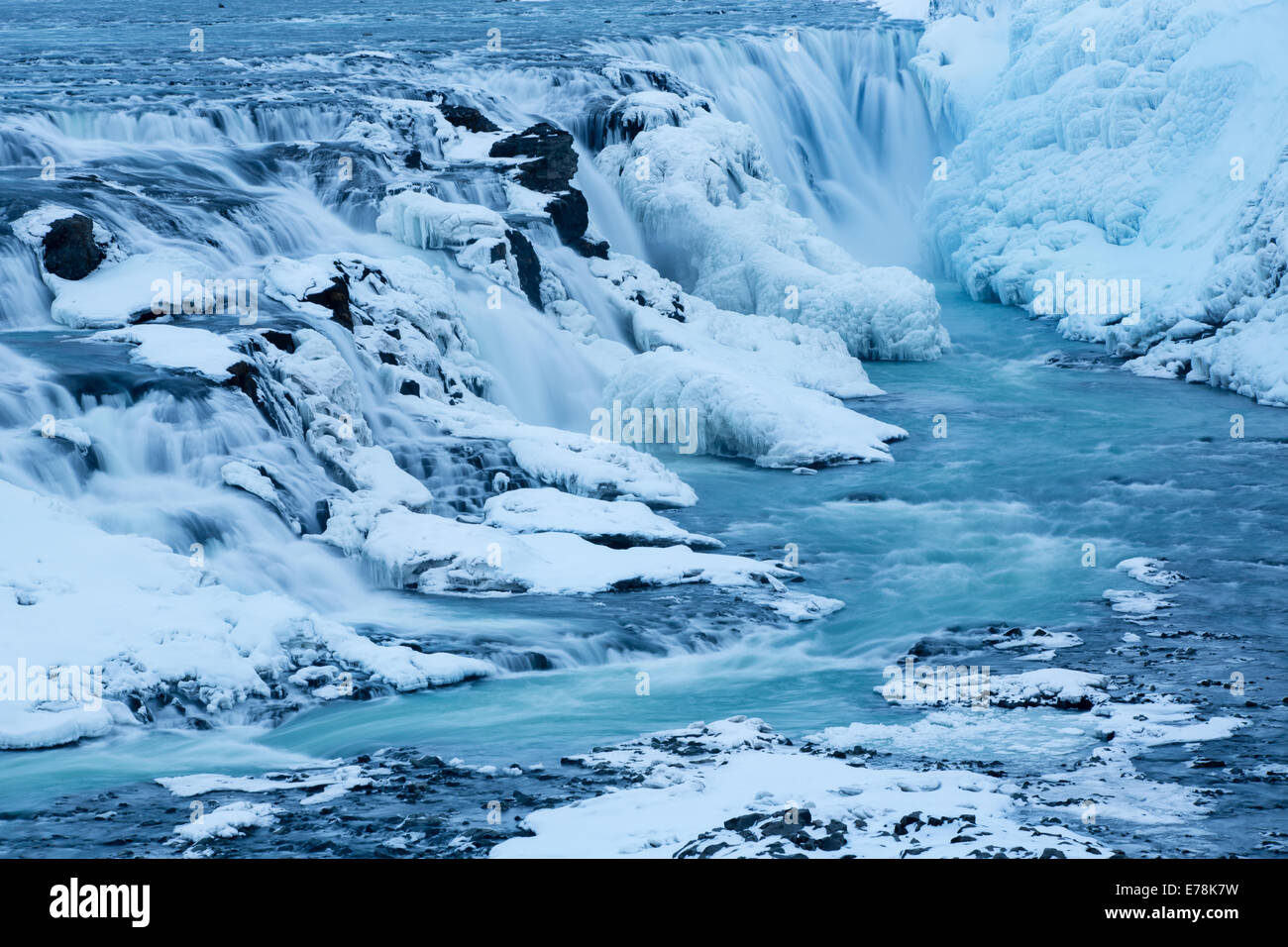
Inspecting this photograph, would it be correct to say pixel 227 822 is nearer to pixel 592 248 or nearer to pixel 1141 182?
pixel 592 248

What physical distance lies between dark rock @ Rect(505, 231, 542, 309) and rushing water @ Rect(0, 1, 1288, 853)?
0.75m

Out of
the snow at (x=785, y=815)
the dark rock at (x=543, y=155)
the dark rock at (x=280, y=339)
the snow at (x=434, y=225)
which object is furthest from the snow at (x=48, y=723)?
the dark rock at (x=543, y=155)

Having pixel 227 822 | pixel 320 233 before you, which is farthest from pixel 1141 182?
pixel 227 822

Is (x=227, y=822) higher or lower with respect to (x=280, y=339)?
lower

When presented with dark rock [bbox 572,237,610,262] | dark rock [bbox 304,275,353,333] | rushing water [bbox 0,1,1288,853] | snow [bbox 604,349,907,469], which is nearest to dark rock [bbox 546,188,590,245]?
dark rock [bbox 572,237,610,262]

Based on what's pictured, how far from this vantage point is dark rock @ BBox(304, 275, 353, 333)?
48.1 feet

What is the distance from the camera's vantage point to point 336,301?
14.8 meters

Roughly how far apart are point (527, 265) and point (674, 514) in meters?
5.16

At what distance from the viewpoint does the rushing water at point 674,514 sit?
880cm

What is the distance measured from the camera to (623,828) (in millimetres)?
6875

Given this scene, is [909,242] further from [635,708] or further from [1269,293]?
[635,708]
